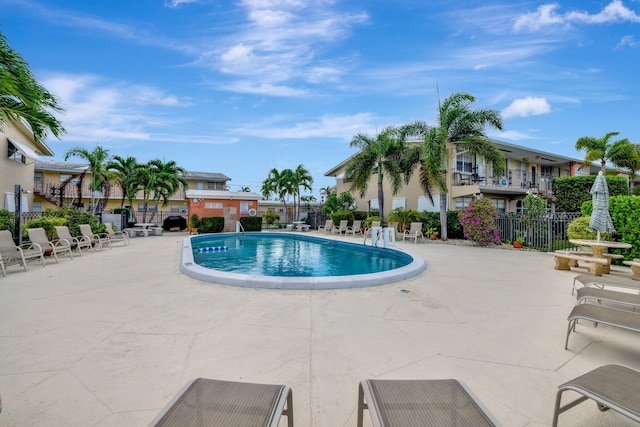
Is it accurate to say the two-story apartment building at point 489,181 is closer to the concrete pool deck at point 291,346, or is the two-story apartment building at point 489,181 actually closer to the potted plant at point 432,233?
the potted plant at point 432,233

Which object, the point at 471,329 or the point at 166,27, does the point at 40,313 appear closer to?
the point at 471,329

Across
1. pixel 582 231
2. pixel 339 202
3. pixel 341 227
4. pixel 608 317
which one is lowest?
pixel 608 317

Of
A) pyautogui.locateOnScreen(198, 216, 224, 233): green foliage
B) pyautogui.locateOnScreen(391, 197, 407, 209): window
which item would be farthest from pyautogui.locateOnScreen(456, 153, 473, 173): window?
pyautogui.locateOnScreen(198, 216, 224, 233): green foliage

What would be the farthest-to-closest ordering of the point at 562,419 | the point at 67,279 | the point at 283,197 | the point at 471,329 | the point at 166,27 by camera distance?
the point at 283,197
the point at 166,27
the point at 67,279
the point at 471,329
the point at 562,419

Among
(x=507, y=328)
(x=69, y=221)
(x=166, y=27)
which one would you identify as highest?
(x=166, y=27)

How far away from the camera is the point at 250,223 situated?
2269 cm

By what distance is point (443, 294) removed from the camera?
A: 552 centimetres

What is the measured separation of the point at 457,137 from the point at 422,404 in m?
17.1

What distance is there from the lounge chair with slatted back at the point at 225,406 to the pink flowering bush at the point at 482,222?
1410 centimetres

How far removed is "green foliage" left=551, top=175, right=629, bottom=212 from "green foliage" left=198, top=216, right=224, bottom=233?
77.2 ft

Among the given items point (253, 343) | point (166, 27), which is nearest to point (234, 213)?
point (166, 27)

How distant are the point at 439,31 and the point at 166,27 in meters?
10.6

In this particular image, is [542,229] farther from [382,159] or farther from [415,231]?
[382,159]

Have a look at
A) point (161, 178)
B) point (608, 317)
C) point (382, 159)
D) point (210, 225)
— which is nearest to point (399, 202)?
point (382, 159)
